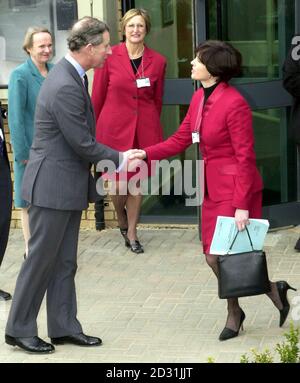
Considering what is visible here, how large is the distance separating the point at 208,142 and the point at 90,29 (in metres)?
0.96

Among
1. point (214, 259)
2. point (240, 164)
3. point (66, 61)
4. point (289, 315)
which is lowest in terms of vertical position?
point (289, 315)

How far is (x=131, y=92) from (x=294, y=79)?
4.25ft

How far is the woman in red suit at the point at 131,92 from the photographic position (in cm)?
875

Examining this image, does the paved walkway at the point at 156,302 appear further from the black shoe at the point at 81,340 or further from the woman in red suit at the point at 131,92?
the woman in red suit at the point at 131,92

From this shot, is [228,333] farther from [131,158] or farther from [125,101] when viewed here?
[125,101]

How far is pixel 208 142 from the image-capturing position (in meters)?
6.62

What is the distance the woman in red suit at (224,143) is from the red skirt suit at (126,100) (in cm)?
202

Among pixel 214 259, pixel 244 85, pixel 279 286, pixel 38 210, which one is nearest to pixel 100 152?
pixel 38 210

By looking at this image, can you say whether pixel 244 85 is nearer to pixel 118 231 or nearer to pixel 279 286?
pixel 118 231

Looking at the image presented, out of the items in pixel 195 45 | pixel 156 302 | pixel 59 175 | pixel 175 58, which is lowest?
pixel 156 302

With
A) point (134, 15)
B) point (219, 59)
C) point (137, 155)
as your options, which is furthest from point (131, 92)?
point (219, 59)

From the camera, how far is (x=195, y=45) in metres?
9.10

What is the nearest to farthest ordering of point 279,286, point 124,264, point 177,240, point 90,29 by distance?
point 90,29, point 279,286, point 124,264, point 177,240

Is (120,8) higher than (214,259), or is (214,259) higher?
(120,8)
